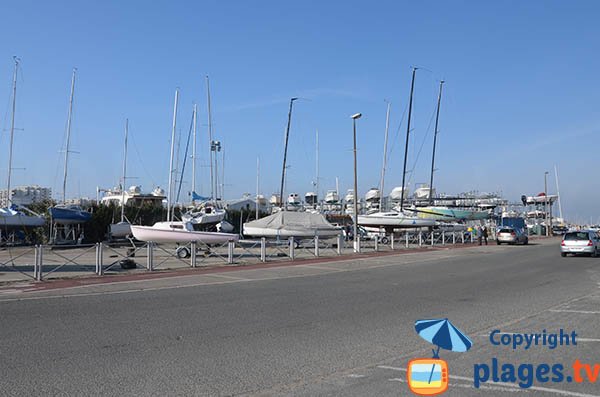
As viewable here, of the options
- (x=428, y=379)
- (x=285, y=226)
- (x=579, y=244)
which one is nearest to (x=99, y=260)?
(x=428, y=379)

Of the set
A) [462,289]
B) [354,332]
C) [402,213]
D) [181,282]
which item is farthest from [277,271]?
[402,213]

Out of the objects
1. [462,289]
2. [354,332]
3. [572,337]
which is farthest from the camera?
[462,289]

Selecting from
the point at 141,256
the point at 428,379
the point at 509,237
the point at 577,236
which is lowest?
the point at 428,379

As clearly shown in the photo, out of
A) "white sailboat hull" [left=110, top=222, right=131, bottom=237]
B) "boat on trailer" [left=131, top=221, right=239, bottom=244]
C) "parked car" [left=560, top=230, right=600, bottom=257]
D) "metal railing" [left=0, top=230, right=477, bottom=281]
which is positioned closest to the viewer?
"metal railing" [left=0, top=230, right=477, bottom=281]

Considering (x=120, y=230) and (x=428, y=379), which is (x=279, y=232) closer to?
(x=120, y=230)

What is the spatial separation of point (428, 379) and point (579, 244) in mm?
29847

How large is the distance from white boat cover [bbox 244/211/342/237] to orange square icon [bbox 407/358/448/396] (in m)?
34.8

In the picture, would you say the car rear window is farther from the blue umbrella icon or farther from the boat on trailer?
the blue umbrella icon

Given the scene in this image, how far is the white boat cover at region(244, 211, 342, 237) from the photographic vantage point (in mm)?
41656

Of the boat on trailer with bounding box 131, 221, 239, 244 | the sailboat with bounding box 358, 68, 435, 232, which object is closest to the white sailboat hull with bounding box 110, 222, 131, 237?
the boat on trailer with bounding box 131, 221, 239, 244

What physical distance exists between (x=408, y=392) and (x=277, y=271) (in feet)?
57.6

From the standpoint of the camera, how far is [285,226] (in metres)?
41.8

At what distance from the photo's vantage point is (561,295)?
50.7 ft

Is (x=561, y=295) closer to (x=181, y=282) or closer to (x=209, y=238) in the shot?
(x=181, y=282)
